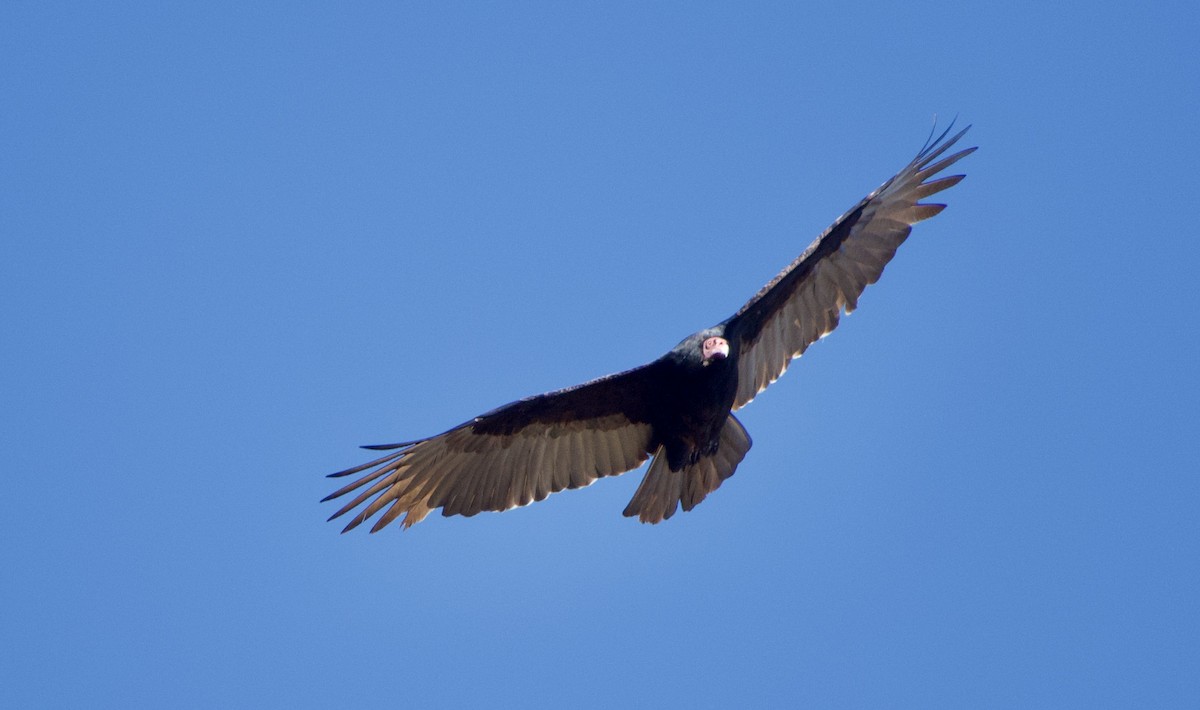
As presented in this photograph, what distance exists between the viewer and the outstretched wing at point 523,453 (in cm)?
816

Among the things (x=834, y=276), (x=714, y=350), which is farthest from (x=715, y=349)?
(x=834, y=276)

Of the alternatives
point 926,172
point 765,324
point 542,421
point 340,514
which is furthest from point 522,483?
point 926,172

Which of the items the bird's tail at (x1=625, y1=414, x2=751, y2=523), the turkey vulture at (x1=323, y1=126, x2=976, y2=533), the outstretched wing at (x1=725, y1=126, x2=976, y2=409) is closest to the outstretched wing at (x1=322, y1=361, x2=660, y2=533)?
the turkey vulture at (x1=323, y1=126, x2=976, y2=533)

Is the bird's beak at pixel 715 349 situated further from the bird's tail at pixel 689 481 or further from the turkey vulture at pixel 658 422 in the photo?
the bird's tail at pixel 689 481

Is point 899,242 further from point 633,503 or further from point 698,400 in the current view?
point 633,503

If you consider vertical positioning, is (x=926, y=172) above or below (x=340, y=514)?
above

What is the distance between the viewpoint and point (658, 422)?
328 inches

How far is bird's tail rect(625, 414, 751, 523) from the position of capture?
8.15 m

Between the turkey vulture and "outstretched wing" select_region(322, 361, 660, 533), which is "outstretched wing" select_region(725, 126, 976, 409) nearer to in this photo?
the turkey vulture

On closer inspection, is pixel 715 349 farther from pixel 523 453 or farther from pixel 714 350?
pixel 523 453

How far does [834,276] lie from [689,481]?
165 cm

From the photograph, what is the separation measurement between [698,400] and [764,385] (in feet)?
2.56

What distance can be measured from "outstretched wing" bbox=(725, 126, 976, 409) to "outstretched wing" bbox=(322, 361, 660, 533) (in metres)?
0.76

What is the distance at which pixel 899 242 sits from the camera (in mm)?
8383
